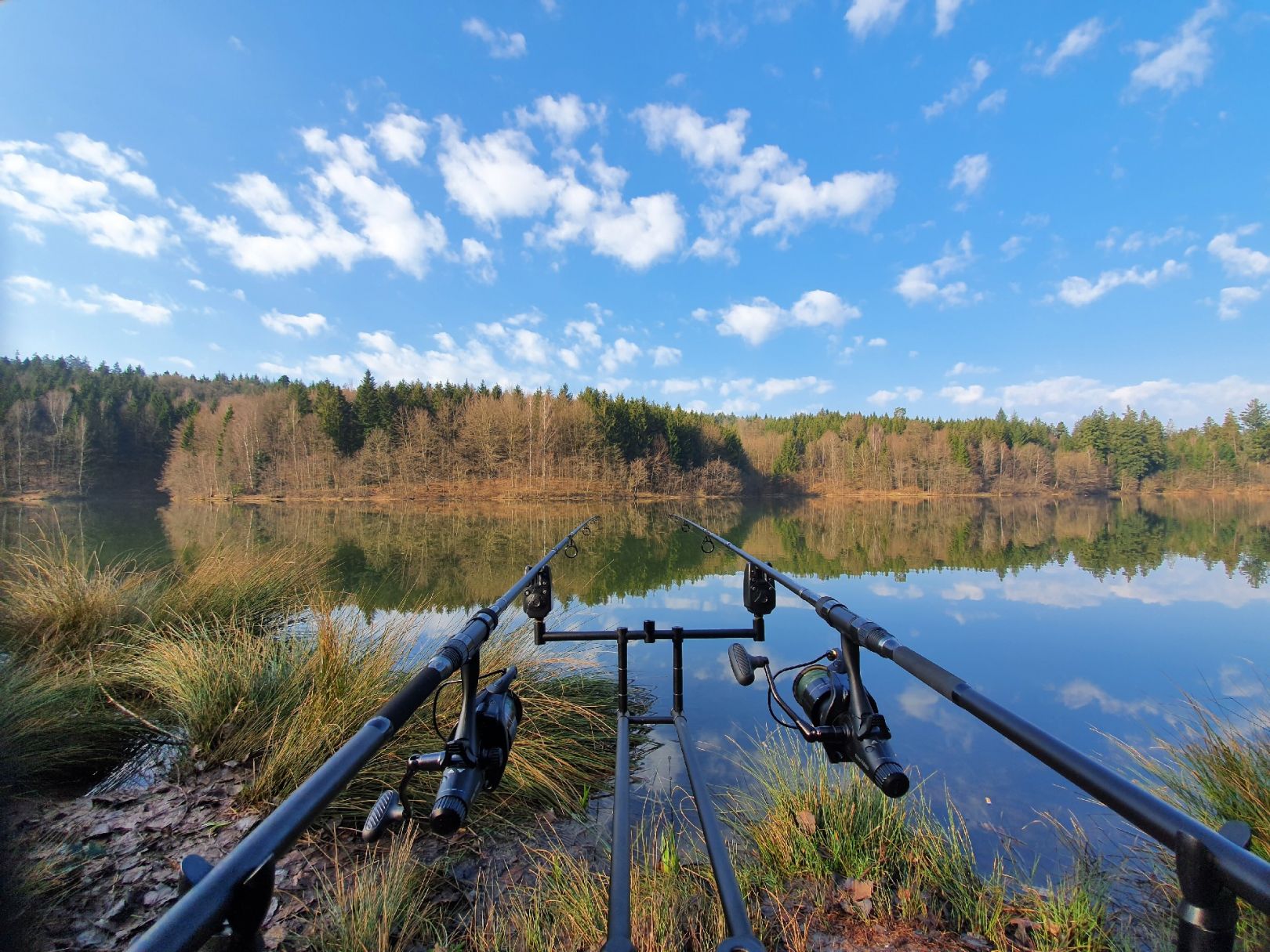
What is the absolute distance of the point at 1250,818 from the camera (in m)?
2.75

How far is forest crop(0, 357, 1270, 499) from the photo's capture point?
4194cm

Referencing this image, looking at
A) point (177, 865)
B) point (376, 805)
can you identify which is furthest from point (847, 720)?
point (177, 865)

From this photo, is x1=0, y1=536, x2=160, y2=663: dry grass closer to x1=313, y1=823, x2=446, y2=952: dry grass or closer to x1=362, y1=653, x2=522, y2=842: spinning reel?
x1=313, y1=823, x2=446, y2=952: dry grass

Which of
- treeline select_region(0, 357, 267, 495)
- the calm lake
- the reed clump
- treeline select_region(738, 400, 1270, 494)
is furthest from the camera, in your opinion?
treeline select_region(738, 400, 1270, 494)

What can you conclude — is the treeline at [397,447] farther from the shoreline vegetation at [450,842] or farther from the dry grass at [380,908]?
the dry grass at [380,908]

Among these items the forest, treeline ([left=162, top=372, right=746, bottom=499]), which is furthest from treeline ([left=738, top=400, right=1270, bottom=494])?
treeline ([left=162, top=372, right=746, bottom=499])

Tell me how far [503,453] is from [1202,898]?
45.2 m

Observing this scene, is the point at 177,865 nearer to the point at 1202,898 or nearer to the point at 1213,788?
the point at 1202,898

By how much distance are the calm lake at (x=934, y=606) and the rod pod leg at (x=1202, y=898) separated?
3.19m

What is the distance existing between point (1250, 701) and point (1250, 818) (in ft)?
14.5

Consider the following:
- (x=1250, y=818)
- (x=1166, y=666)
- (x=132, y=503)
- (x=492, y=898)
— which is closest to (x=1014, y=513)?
(x=1166, y=666)

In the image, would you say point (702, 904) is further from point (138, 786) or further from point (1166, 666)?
point (1166, 666)

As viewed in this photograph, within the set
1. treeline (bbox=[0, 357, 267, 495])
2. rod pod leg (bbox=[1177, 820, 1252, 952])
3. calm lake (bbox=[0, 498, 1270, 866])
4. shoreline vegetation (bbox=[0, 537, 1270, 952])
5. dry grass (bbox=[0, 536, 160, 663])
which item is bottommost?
calm lake (bbox=[0, 498, 1270, 866])

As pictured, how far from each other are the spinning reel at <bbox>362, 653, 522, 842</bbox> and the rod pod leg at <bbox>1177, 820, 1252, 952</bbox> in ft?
3.61
